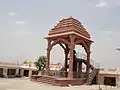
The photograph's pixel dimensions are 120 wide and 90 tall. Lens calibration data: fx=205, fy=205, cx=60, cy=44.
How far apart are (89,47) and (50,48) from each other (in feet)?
18.2

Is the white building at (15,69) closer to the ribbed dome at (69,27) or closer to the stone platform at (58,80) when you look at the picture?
the stone platform at (58,80)

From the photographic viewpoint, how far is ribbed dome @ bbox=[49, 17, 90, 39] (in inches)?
995

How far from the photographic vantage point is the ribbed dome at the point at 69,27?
25281 mm

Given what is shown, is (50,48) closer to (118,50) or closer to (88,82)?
(88,82)

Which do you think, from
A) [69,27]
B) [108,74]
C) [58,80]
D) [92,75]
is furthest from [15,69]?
[58,80]

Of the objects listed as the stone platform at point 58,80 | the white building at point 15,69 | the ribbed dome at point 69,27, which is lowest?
the stone platform at point 58,80

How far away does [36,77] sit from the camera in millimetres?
25688

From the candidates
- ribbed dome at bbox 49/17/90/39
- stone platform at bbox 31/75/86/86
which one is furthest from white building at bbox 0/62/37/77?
ribbed dome at bbox 49/17/90/39

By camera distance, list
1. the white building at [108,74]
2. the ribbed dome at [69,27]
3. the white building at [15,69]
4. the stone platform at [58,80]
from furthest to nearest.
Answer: the white building at [15,69]
the white building at [108,74]
the ribbed dome at [69,27]
the stone platform at [58,80]

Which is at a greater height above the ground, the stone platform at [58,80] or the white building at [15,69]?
the white building at [15,69]

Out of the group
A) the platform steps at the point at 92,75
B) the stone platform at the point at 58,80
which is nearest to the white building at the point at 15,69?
the stone platform at the point at 58,80

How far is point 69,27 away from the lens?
25297mm

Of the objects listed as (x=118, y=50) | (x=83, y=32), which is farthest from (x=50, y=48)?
(x=118, y=50)

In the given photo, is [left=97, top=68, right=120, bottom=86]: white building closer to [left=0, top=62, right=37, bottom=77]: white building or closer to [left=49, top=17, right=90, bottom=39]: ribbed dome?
[left=49, top=17, right=90, bottom=39]: ribbed dome
